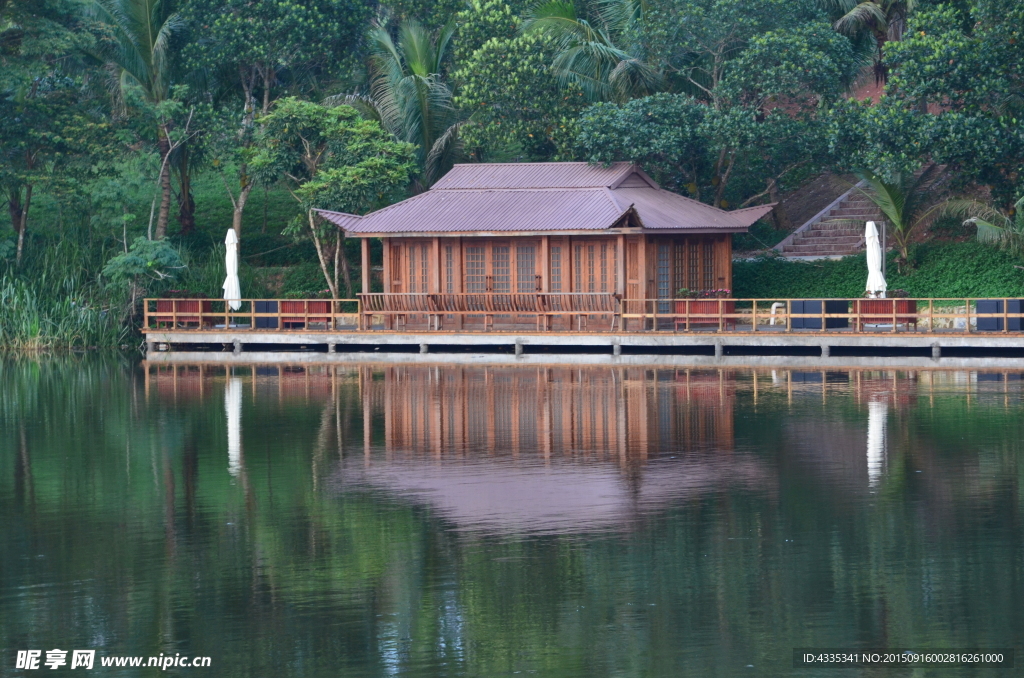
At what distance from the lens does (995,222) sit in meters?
36.3

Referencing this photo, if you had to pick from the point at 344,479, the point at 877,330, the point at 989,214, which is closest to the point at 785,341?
the point at 877,330

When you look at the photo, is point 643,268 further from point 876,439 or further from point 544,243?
point 876,439

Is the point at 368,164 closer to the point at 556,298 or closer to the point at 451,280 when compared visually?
the point at 451,280

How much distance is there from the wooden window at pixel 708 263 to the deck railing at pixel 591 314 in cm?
123

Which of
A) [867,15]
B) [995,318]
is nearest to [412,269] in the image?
[995,318]

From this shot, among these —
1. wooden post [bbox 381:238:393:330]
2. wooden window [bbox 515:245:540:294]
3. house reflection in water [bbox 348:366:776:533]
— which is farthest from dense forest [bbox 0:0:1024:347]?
house reflection in water [bbox 348:366:776:533]

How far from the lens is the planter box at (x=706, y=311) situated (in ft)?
110

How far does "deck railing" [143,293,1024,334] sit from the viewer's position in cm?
3203

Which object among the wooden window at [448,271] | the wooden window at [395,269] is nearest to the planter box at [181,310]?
the wooden window at [395,269]

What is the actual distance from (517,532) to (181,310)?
25.5 metres

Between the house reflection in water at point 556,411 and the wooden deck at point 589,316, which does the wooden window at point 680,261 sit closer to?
the wooden deck at point 589,316

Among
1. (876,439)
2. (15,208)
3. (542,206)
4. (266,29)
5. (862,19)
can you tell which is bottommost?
(876,439)

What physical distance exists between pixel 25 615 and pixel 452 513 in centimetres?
471

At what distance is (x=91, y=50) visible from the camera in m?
42.8
